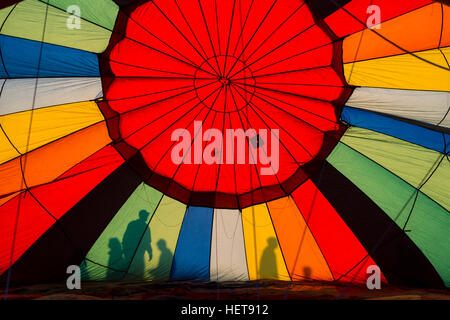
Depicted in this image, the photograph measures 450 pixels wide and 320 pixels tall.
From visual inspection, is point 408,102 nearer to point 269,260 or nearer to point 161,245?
point 269,260

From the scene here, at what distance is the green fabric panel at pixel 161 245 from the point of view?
193 inches

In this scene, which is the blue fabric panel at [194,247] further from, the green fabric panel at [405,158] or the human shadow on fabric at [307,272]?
the green fabric panel at [405,158]

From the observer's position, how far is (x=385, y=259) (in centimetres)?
479

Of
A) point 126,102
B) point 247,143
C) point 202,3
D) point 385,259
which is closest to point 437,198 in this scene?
point 385,259

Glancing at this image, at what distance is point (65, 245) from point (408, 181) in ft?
13.7

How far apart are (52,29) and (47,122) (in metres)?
1.03

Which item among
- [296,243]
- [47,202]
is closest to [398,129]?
[296,243]

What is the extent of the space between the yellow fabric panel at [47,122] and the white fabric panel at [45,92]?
7 cm

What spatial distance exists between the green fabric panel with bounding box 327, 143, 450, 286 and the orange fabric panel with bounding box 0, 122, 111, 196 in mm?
2817

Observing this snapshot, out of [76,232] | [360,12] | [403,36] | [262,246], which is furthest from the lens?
[262,246]

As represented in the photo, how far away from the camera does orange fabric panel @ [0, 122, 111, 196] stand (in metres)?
4.35

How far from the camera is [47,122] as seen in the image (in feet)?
13.8

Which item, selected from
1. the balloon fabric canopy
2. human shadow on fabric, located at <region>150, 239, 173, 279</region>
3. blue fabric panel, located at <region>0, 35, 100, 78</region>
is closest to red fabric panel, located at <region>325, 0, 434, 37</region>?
the balloon fabric canopy
